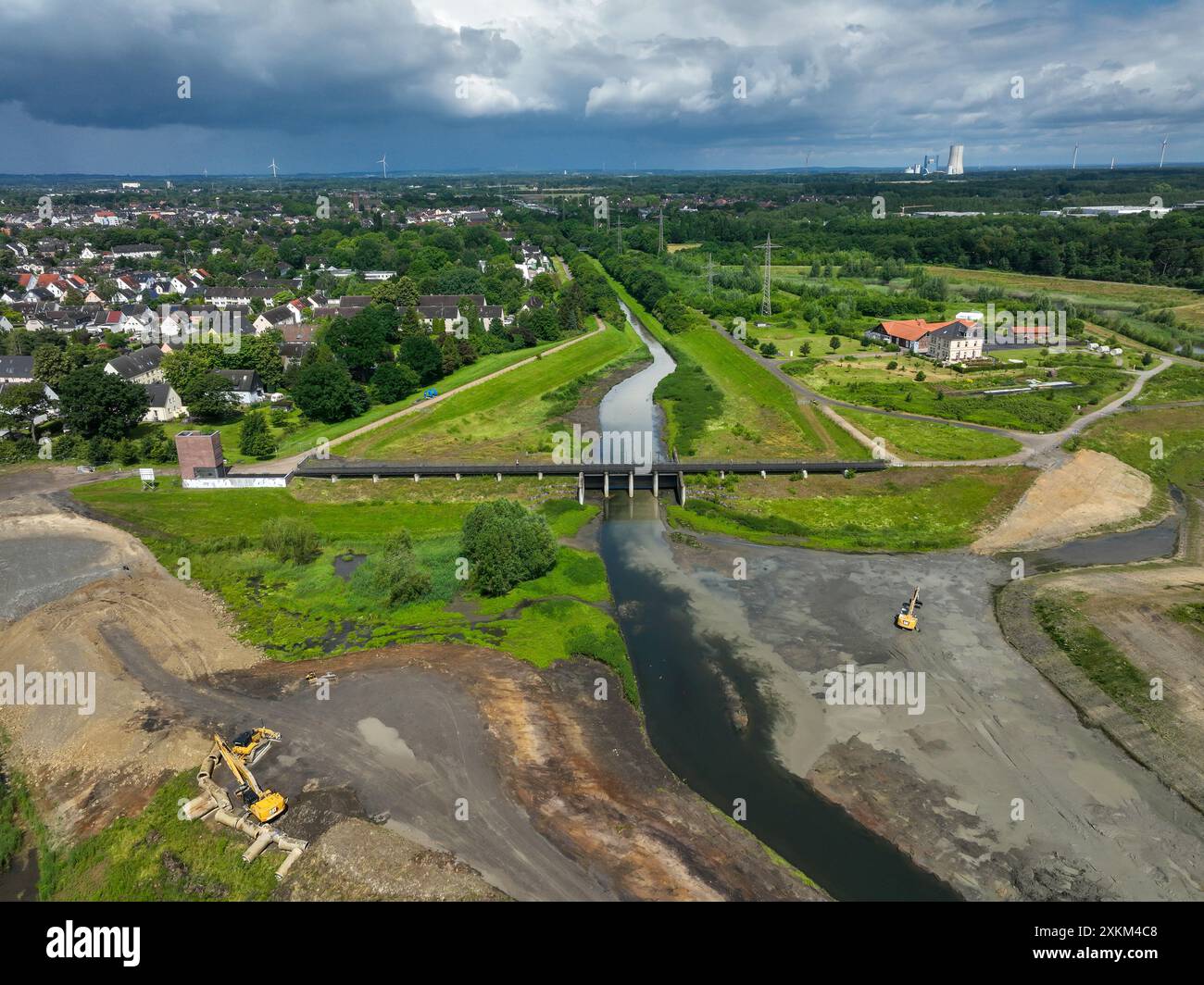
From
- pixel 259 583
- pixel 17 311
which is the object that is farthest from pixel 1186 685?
pixel 17 311

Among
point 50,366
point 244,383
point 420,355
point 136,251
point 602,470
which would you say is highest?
point 136,251

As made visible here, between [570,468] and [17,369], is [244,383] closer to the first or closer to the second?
[17,369]

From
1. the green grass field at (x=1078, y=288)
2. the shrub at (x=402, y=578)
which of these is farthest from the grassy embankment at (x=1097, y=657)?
the green grass field at (x=1078, y=288)

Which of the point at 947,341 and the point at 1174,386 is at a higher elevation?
the point at 947,341

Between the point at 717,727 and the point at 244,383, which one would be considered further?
the point at 244,383

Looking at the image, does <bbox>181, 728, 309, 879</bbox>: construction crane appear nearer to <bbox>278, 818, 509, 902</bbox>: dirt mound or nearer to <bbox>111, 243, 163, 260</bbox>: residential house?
<bbox>278, 818, 509, 902</bbox>: dirt mound

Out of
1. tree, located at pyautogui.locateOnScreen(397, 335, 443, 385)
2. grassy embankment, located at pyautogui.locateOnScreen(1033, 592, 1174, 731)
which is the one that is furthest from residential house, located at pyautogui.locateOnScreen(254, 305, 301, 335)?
grassy embankment, located at pyautogui.locateOnScreen(1033, 592, 1174, 731)

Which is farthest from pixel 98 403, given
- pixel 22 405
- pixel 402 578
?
pixel 402 578
